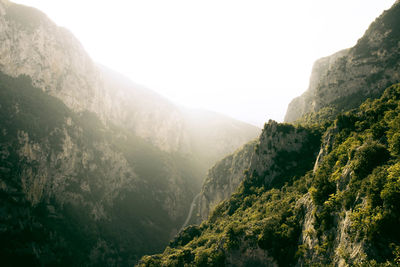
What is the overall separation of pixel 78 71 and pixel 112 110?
94.3ft

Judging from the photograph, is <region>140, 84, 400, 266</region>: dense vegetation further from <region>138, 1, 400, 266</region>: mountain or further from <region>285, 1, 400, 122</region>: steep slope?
<region>285, 1, 400, 122</region>: steep slope

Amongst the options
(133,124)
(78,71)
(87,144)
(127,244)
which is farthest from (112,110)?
(127,244)

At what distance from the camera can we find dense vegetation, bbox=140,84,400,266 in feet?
58.1

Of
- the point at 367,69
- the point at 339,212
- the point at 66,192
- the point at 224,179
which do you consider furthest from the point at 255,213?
the point at 66,192

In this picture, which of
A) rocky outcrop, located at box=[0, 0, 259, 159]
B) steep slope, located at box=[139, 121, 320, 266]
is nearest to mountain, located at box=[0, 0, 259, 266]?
rocky outcrop, located at box=[0, 0, 259, 159]

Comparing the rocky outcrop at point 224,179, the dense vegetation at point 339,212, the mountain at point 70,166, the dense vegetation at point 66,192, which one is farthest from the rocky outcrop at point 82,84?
the dense vegetation at point 339,212

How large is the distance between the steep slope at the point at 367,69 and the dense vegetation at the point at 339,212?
23.0 meters

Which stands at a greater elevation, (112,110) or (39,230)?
(112,110)

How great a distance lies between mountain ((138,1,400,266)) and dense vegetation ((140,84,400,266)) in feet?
0.27

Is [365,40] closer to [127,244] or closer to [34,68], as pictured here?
[127,244]

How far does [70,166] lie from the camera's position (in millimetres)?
88875

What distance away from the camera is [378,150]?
23.4m

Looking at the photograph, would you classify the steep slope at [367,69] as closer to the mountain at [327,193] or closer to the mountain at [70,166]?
the mountain at [327,193]

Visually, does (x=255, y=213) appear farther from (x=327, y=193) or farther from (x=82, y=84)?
(x=82, y=84)
